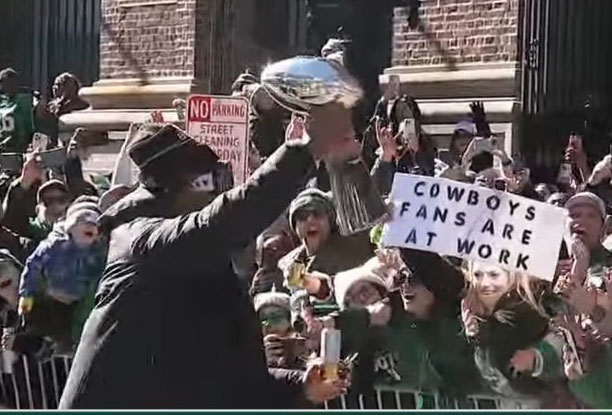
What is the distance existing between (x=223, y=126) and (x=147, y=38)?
5742 mm

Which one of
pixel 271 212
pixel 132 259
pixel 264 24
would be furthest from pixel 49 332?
pixel 264 24

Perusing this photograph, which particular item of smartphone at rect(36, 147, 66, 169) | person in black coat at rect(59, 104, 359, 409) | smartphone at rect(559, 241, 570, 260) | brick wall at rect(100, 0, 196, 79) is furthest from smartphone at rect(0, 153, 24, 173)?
person in black coat at rect(59, 104, 359, 409)

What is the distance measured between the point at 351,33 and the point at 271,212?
26.2ft

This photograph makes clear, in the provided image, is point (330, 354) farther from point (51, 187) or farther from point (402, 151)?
point (51, 187)

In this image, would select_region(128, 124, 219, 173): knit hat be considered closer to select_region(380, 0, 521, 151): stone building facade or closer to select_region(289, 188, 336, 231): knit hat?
select_region(289, 188, 336, 231): knit hat

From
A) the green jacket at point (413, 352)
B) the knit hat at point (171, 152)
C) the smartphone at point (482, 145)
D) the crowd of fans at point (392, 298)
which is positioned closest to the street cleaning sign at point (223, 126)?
the crowd of fans at point (392, 298)

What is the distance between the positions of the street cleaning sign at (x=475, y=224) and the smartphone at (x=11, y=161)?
6262mm

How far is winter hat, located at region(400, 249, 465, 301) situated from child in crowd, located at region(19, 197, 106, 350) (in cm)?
183

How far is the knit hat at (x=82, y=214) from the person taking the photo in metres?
7.68

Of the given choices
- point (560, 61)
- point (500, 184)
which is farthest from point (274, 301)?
point (560, 61)

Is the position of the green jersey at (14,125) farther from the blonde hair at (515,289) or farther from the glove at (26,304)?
the blonde hair at (515,289)

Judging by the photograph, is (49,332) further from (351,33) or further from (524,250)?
(351,33)

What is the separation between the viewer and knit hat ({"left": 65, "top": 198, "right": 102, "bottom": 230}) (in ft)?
25.2

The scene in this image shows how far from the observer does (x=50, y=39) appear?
48.2 ft
